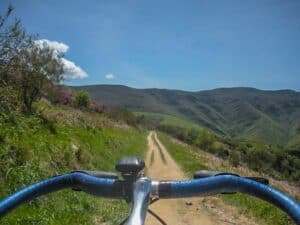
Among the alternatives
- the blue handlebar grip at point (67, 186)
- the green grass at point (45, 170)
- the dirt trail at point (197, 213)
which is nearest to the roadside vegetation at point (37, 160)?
the green grass at point (45, 170)

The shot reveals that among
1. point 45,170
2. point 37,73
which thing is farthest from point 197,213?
point 37,73

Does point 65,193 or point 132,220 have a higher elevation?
point 132,220

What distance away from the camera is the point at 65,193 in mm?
11797

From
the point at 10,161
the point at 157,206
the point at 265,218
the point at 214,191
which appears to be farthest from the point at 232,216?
the point at 214,191

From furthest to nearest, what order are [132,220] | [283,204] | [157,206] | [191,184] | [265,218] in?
[157,206] → [265,218] → [191,184] → [283,204] → [132,220]

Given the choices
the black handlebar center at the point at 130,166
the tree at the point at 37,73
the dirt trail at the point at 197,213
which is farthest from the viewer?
the tree at the point at 37,73

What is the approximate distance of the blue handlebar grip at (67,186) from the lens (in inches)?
85.5

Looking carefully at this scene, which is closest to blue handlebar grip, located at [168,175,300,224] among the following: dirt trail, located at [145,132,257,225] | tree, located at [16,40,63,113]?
dirt trail, located at [145,132,257,225]

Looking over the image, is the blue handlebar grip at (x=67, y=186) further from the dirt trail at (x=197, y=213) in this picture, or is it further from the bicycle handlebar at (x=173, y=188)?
the dirt trail at (x=197, y=213)

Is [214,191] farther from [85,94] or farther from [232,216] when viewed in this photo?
[85,94]

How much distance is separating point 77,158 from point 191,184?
1460cm

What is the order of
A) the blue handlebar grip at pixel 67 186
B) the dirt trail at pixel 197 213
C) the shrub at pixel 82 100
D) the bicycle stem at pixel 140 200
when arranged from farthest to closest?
the shrub at pixel 82 100 < the dirt trail at pixel 197 213 < the blue handlebar grip at pixel 67 186 < the bicycle stem at pixel 140 200

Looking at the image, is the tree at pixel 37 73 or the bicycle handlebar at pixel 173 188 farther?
the tree at pixel 37 73

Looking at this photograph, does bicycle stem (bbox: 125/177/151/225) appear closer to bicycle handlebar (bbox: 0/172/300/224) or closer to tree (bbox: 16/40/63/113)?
bicycle handlebar (bbox: 0/172/300/224)
